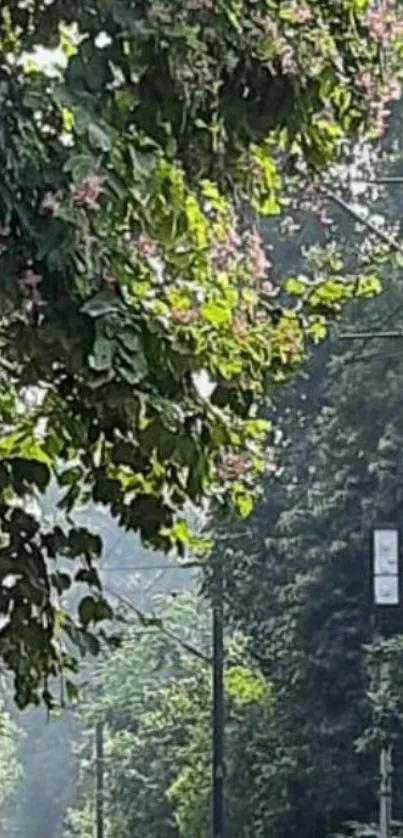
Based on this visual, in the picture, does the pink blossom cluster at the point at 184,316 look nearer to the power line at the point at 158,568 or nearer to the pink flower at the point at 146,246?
the pink flower at the point at 146,246

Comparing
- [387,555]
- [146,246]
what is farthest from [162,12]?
[387,555]

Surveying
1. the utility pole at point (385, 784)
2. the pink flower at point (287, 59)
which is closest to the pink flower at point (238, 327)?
the pink flower at point (287, 59)

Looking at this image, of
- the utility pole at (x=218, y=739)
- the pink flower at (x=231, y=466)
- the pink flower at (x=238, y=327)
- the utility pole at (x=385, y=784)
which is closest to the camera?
the pink flower at (x=238, y=327)

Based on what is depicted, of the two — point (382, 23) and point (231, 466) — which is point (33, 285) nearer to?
point (231, 466)

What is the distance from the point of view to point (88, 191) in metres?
2.80

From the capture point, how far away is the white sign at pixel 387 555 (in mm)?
14000

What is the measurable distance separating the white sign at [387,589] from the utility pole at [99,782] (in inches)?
398

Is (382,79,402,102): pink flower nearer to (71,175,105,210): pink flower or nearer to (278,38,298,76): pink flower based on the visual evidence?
(278,38,298,76): pink flower

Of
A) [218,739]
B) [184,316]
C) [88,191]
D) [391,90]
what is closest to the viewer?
[88,191]

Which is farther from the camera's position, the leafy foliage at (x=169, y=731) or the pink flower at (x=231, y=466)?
the leafy foliage at (x=169, y=731)

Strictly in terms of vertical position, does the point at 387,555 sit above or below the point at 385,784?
above

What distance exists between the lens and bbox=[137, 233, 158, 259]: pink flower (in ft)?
9.77

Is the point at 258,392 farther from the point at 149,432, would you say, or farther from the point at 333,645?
the point at 333,645

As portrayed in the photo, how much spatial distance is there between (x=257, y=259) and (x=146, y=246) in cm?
58
